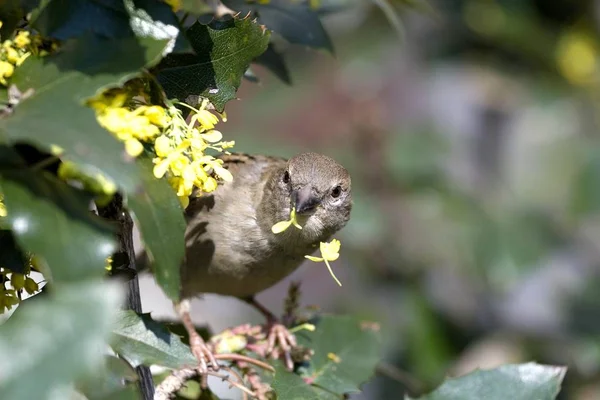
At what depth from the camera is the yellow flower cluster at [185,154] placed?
4.54 ft

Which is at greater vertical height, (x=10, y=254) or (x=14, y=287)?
(x=10, y=254)

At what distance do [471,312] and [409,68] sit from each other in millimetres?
2482

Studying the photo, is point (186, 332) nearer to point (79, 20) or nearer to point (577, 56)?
point (79, 20)

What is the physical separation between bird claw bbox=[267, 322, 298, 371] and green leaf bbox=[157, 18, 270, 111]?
71cm

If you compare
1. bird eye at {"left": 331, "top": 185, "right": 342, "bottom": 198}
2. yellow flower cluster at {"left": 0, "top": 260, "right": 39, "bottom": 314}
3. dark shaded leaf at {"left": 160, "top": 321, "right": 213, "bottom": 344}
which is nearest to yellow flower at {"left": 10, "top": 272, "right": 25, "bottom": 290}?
yellow flower cluster at {"left": 0, "top": 260, "right": 39, "bottom": 314}

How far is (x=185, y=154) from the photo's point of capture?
4.77 feet

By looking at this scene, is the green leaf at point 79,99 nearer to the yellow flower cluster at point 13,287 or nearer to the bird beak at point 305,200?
the yellow flower cluster at point 13,287

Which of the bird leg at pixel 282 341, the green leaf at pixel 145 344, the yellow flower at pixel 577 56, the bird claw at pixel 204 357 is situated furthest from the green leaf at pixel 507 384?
the yellow flower at pixel 577 56

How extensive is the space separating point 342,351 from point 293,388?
0.39m

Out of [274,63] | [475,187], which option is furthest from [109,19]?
[475,187]

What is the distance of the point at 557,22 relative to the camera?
566 centimetres

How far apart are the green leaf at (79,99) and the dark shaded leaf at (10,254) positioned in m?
0.27

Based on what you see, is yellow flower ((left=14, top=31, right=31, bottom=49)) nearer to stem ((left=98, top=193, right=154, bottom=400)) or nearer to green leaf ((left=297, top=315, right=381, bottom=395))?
stem ((left=98, top=193, right=154, bottom=400))

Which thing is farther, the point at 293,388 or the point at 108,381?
the point at 293,388
